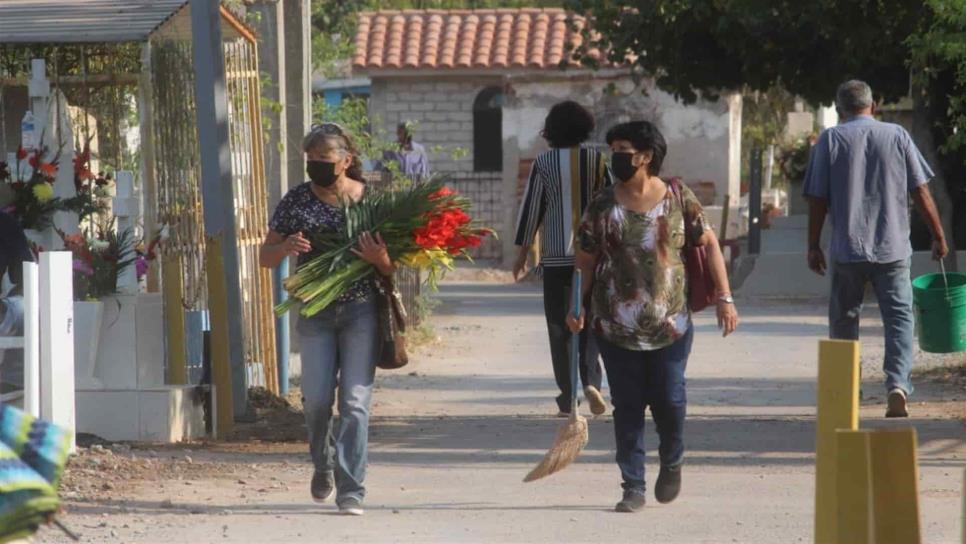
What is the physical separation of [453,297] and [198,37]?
12821 millimetres

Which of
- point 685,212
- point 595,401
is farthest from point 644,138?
point 595,401

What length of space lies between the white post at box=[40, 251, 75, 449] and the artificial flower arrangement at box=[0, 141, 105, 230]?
171 cm

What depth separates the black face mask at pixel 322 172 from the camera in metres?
7.85

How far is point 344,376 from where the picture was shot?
7.85 metres

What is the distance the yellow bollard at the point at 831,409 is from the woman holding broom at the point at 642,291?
284 centimetres

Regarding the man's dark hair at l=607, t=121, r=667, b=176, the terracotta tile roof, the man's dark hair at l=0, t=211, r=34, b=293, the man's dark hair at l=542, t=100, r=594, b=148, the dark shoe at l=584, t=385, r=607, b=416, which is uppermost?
the terracotta tile roof

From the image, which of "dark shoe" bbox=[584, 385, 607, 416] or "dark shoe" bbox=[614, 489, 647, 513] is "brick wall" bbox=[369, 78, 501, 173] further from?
"dark shoe" bbox=[614, 489, 647, 513]

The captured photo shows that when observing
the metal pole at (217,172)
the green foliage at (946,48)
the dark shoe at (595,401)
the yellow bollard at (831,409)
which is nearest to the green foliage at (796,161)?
the green foliage at (946,48)

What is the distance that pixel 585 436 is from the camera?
313 inches

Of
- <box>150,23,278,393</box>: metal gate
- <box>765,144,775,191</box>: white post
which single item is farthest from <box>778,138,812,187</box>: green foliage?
→ <box>150,23,278,393</box>: metal gate

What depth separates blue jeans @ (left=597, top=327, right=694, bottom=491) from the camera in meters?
Answer: 7.78

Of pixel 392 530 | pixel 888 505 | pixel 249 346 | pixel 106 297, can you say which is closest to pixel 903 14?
pixel 249 346

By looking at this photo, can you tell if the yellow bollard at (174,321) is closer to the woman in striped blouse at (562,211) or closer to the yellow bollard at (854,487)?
the woman in striped blouse at (562,211)

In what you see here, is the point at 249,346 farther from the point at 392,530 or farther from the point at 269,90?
the point at 392,530
